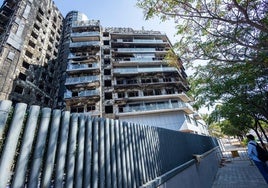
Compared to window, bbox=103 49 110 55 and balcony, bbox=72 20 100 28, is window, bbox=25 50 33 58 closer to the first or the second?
balcony, bbox=72 20 100 28

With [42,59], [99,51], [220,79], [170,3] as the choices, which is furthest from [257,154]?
[42,59]

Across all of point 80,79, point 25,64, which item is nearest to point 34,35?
point 25,64

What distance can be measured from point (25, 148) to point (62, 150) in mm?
412

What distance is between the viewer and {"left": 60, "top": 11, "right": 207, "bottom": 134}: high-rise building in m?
26.6

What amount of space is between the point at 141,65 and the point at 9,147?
3208cm

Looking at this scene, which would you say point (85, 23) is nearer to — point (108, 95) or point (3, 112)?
point (108, 95)

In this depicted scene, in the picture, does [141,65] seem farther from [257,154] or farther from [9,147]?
[9,147]

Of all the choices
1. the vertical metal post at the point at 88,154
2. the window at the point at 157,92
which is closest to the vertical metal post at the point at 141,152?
the vertical metal post at the point at 88,154

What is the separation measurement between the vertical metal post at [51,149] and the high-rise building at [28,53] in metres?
24.2

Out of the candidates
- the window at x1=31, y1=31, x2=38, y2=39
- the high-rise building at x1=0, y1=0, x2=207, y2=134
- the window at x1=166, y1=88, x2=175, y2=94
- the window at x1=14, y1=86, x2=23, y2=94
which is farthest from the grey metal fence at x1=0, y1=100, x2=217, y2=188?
the window at x1=31, y1=31, x2=38, y2=39

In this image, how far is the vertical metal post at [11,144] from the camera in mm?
1407

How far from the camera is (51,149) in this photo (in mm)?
1820

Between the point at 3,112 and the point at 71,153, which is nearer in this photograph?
the point at 3,112

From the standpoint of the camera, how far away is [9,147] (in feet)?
4.86
